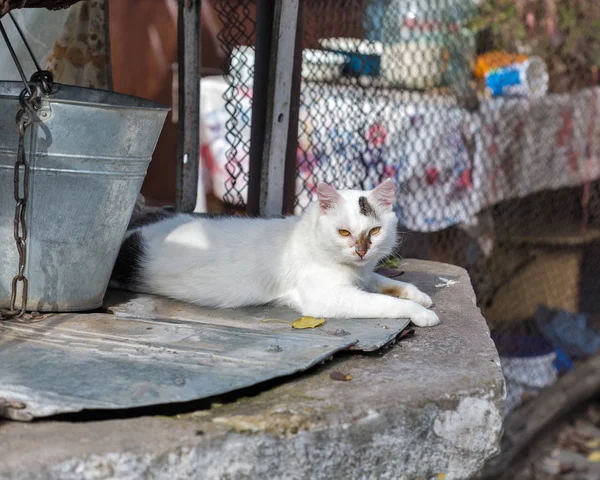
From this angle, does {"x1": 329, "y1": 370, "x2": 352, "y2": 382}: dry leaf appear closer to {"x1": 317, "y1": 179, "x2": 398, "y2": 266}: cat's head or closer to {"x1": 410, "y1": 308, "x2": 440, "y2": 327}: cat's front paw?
{"x1": 410, "y1": 308, "x2": 440, "y2": 327}: cat's front paw

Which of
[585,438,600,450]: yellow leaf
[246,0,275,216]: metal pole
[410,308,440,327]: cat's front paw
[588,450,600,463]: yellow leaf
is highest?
[246,0,275,216]: metal pole

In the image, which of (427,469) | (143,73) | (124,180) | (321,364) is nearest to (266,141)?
(124,180)

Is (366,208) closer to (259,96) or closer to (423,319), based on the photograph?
(423,319)

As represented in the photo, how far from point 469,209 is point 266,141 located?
2019 mm

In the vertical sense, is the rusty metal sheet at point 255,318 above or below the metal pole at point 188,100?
below

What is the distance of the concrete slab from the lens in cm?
169

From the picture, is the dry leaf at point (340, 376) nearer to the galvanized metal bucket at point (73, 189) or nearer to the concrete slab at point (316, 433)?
the concrete slab at point (316, 433)

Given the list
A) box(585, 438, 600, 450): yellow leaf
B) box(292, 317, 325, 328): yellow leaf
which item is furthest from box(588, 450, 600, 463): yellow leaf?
box(292, 317, 325, 328): yellow leaf

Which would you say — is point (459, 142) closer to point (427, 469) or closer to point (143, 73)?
point (143, 73)

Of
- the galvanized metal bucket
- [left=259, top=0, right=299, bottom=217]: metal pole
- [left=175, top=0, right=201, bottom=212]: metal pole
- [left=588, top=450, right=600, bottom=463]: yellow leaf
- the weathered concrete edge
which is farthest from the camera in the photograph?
[left=588, top=450, right=600, bottom=463]: yellow leaf

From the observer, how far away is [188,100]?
3863 mm

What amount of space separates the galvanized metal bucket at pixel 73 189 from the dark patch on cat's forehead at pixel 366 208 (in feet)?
2.74

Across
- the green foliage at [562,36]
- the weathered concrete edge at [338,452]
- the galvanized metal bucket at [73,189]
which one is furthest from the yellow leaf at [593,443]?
the galvanized metal bucket at [73,189]

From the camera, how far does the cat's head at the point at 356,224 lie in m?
2.86
